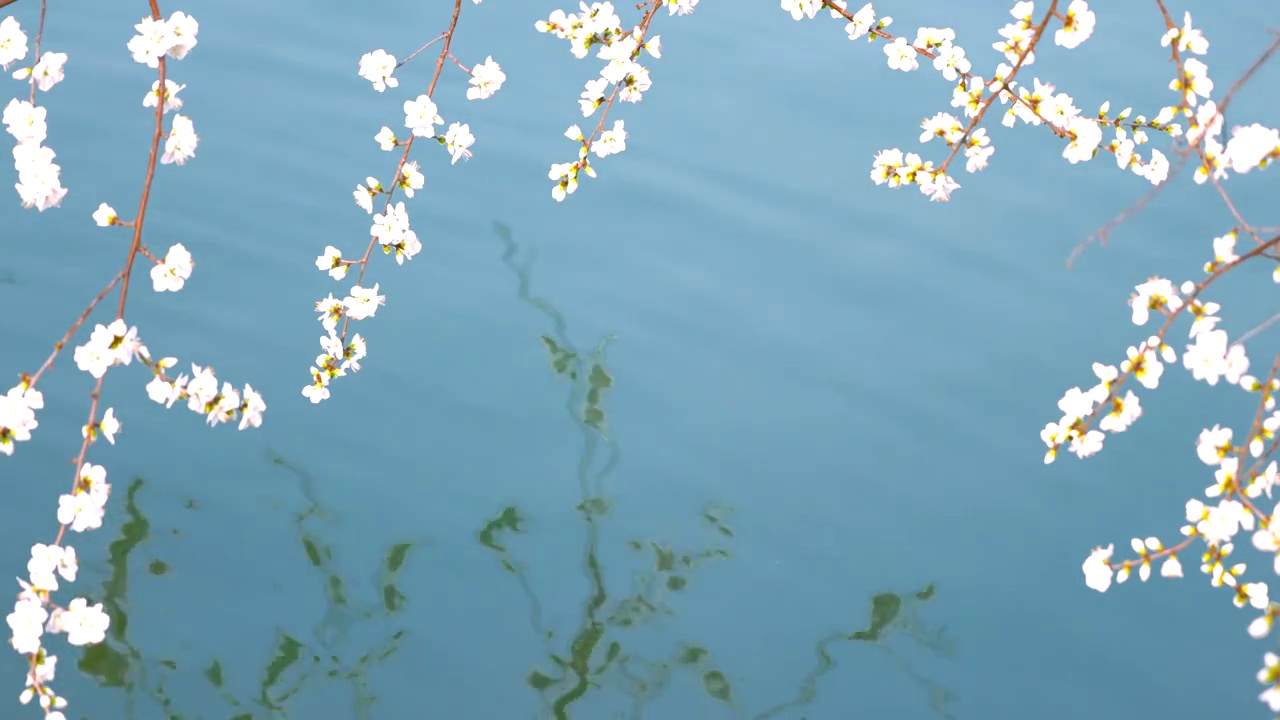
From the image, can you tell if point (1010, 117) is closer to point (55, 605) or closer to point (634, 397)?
point (634, 397)

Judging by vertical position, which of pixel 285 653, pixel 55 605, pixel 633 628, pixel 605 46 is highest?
pixel 605 46

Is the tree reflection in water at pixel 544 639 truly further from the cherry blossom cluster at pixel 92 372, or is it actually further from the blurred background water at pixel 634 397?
the cherry blossom cluster at pixel 92 372

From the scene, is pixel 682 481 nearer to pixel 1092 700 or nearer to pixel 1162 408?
pixel 1092 700

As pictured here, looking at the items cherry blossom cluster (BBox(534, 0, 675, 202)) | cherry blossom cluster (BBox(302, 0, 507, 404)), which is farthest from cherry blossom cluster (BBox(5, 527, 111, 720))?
cherry blossom cluster (BBox(534, 0, 675, 202))

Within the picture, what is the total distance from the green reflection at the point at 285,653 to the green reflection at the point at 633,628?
0.26 m

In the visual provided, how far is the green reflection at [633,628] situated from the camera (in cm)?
258

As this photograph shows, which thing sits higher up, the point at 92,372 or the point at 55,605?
the point at 92,372

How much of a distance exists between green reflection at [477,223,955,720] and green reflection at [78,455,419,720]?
0.26 m

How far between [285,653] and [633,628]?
25.6 inches

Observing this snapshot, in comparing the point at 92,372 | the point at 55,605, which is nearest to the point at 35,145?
the point at 92,372

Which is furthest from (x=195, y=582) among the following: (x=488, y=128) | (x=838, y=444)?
(x=488, y=128)

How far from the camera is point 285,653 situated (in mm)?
2576

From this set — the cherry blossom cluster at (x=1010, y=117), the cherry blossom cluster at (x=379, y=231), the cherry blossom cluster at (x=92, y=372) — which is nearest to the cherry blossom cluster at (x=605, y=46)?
the cherry blossom cluster at (x=379, y=231)

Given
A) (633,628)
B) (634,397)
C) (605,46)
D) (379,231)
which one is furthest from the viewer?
Answer: (634,397)
